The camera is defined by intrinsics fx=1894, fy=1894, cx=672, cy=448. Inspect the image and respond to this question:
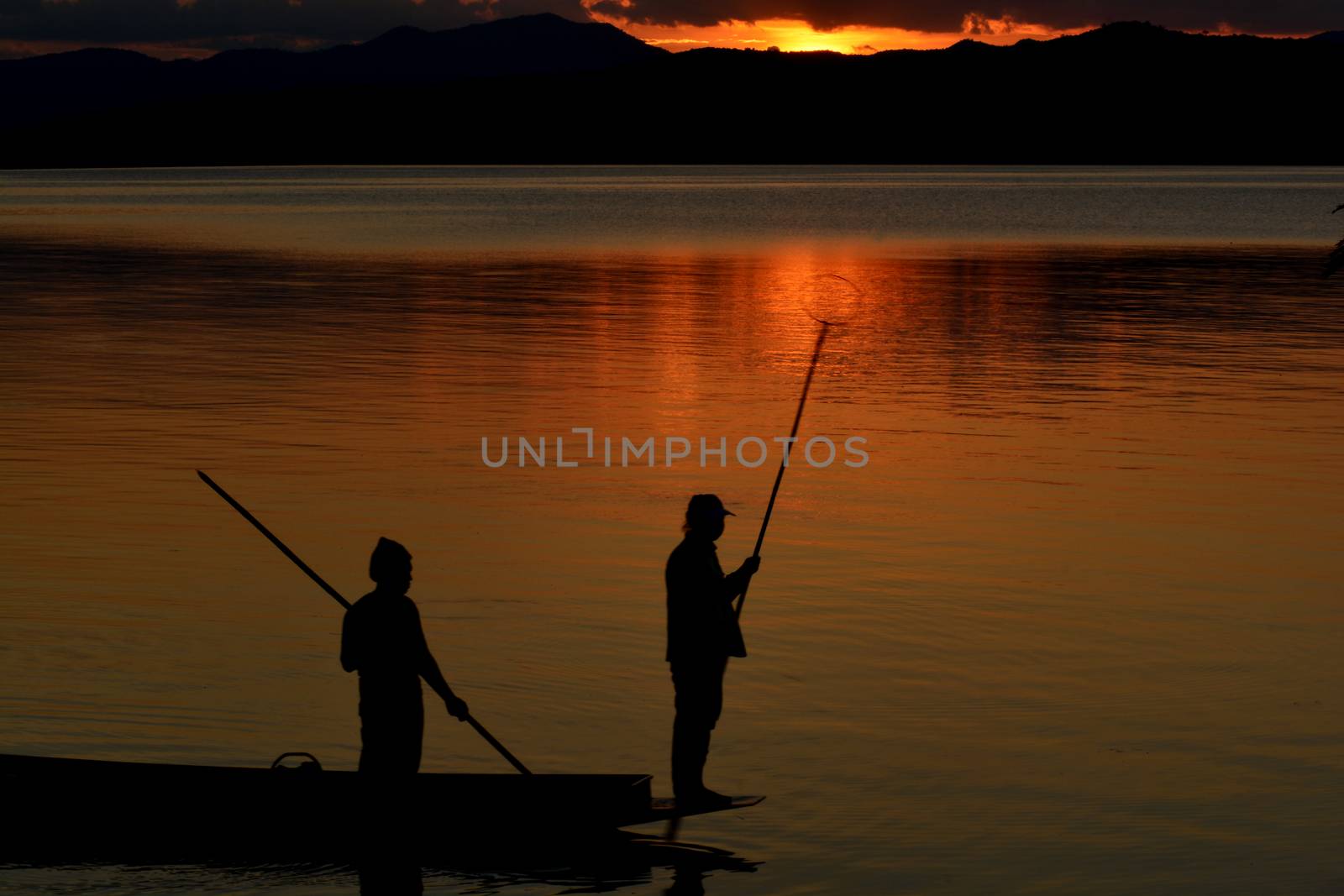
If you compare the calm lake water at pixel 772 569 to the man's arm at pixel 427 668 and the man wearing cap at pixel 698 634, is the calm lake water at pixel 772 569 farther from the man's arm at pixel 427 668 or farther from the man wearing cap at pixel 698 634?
the man's arm at pixel 427 668

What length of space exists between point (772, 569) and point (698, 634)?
5818 millimetres

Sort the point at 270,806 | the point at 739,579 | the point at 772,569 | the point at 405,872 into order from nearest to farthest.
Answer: the point at 405,872 < the point at 270,806 < the point at 739,579 < the point at 772,569

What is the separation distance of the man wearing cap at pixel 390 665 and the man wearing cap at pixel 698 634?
1.12 metres

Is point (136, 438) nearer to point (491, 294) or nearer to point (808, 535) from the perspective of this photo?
point (808, 535)

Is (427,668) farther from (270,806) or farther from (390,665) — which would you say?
(270,806)

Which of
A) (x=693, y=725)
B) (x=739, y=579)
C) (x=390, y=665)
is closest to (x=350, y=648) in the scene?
(x=390, y=665)

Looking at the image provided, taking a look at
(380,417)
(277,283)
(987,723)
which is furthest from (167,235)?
(987,723)

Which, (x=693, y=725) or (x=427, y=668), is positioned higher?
(x=427, y=668)

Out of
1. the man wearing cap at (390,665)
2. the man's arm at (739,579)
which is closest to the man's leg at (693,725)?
the man's arm at (739,579)

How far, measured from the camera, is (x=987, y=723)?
35.8ft

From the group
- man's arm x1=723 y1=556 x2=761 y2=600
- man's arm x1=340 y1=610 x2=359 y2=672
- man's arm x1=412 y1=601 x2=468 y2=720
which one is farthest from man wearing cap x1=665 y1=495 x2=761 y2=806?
man's arm x1=340 y1=610 x2=359 y2=672

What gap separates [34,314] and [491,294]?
10.0 m

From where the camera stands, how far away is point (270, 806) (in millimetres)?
8586

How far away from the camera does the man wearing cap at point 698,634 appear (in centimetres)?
862
